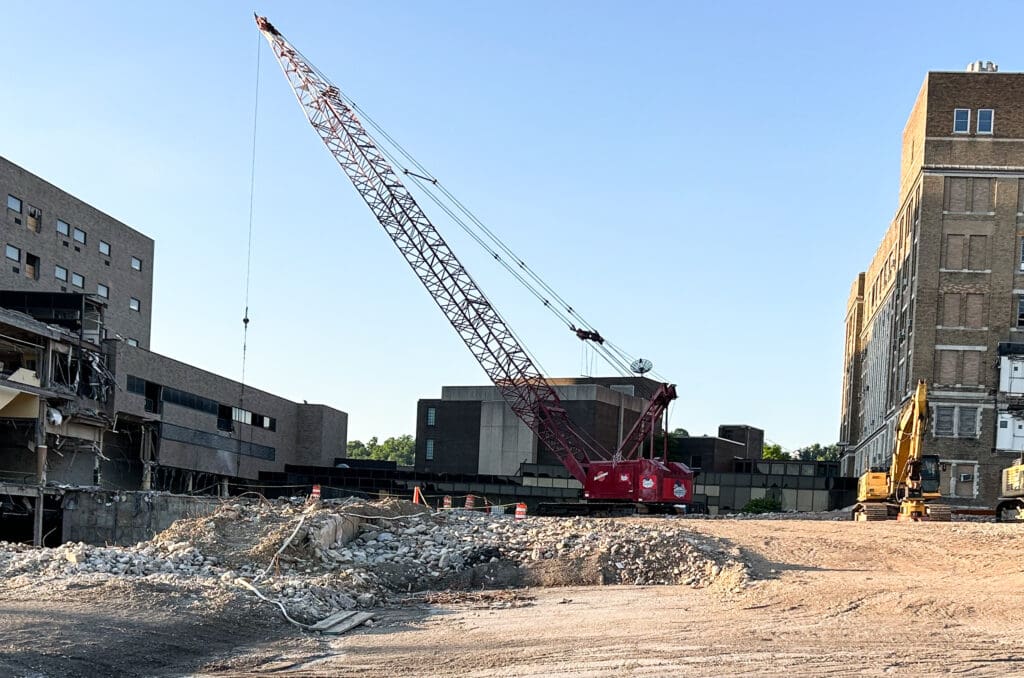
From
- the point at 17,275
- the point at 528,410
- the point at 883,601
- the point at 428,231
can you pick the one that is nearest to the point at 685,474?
the point at 528,410

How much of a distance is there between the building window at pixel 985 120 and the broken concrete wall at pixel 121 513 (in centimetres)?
4800

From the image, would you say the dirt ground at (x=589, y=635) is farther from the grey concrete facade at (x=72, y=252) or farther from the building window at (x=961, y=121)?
the grey concrete facade at (x=72, y=252)

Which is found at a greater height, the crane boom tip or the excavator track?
the crane boom tip

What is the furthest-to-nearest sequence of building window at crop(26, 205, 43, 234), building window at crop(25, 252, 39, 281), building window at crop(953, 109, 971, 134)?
building window at crop(26, 205, 43, 234) → building window at crop(25, 252, 39, 281) → building window at crop(953, 109, 971, 134)

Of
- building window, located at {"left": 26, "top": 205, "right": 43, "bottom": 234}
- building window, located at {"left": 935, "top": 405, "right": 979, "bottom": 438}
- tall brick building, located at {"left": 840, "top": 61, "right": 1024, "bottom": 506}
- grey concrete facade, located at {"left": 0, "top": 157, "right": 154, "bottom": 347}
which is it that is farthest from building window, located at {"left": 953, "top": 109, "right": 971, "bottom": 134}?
building window, located at {"left": 26, "top": 205, "right": 43, "bottom": 234}

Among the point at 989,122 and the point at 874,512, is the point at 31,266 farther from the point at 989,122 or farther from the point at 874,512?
the point at 989,122

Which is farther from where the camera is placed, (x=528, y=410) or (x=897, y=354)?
(x=897, y=354)

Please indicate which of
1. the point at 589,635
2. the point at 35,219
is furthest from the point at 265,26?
the point at 589,635

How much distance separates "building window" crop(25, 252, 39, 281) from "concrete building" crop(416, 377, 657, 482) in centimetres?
3488

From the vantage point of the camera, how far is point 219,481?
242 feet

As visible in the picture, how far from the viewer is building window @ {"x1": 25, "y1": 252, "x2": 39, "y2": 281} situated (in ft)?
233

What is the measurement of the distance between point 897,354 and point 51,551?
6203 centimetres

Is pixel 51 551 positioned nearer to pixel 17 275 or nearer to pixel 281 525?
pixel 281 525

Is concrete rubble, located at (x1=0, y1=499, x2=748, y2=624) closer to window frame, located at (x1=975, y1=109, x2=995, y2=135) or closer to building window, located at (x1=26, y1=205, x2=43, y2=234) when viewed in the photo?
building window, located at (x1=26, y1=205, x2=43, y2=234)
